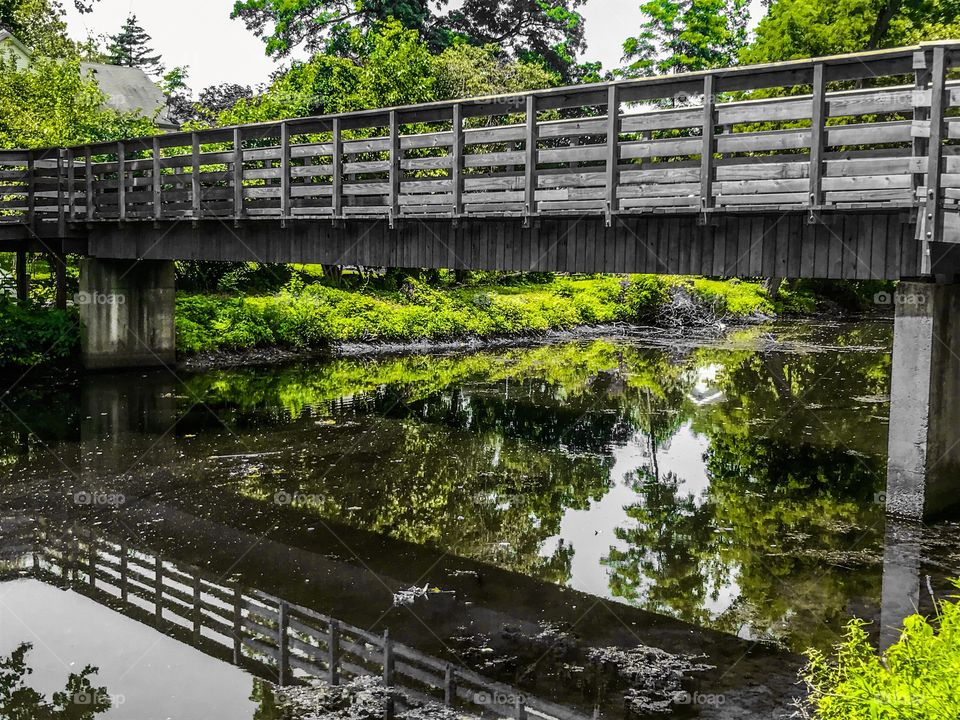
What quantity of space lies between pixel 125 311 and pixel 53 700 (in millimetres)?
17393

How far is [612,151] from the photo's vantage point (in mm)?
12680

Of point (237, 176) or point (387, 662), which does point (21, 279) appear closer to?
point (237, 176)

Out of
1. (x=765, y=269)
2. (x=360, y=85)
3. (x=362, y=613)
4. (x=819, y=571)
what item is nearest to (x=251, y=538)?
(x=362, y=613)

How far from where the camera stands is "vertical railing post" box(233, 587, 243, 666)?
26.3 feet

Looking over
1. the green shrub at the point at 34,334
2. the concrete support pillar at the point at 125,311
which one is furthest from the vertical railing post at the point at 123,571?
the concrete support pillar at the point at 125,311

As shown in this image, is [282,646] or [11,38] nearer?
[282,646]

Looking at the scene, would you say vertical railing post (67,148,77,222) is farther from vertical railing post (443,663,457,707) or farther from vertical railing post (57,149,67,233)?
vertical railing post (443,663,457,707)

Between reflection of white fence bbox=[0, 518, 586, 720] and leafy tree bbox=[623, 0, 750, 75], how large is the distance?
4389 cm

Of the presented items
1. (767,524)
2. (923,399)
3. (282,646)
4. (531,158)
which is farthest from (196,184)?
(923,399)

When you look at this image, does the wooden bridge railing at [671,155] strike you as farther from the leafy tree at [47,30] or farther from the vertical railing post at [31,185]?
the leafy tree at [47,30]

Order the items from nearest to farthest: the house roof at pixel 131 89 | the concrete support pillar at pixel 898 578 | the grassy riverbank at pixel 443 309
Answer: the concrete support pillar at pixel 898 578 < the grassy riverbank at pixel 443 309 < the house roof at pixel 131 89

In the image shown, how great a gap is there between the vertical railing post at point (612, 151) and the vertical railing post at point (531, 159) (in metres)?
1.20

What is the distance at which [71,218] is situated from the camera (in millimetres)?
22391

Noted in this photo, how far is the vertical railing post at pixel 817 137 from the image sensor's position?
1099cm
